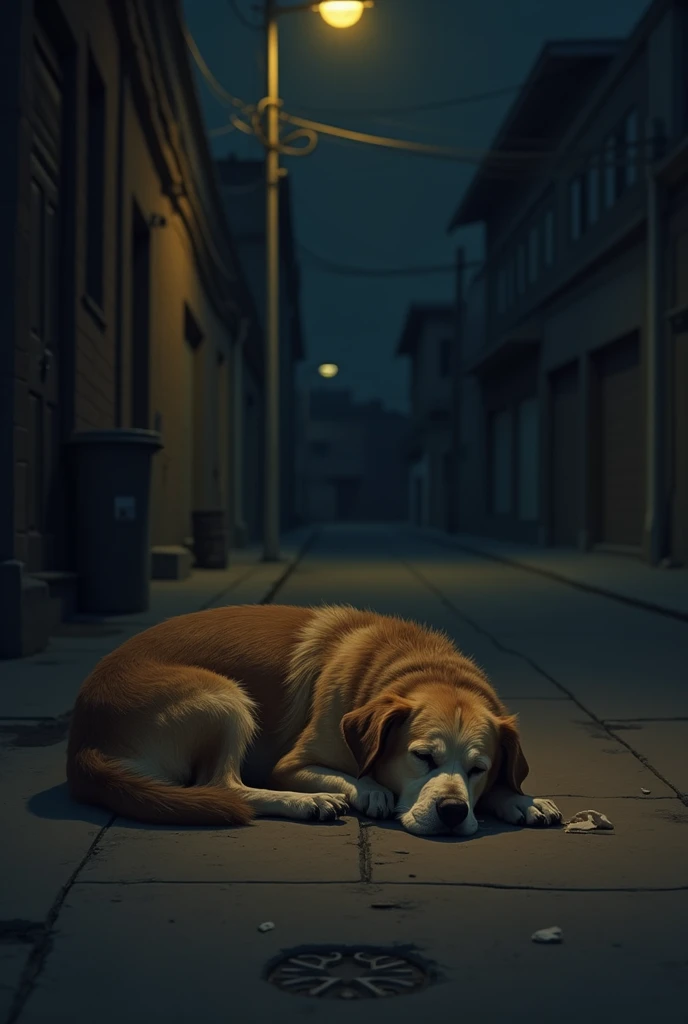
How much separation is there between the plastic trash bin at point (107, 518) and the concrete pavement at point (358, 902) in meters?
5.18

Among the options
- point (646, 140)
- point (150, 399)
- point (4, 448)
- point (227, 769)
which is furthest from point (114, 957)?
point (646, 140)

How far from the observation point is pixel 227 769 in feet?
13.5

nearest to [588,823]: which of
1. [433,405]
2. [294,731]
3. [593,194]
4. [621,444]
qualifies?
[294,731]

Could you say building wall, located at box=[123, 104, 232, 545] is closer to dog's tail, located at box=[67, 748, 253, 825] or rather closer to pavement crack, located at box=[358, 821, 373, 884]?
dog's tail, located at box=[67, 748, 253, 825]

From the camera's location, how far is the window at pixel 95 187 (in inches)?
507

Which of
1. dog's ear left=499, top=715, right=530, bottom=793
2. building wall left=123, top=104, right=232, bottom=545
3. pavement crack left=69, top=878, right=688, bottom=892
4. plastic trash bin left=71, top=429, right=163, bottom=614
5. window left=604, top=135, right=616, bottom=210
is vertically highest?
window left=604, top=135, right=616, bottom=210

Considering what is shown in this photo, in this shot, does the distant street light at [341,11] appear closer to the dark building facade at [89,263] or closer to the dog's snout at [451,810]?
the dark building facade at [89,263]

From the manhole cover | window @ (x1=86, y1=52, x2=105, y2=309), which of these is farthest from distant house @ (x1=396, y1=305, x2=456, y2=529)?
the manhole cover

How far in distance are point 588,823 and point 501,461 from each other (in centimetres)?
3262

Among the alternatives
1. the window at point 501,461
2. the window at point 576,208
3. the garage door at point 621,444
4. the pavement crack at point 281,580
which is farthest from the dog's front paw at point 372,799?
the window at point 501,461

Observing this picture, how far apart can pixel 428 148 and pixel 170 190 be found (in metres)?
6.89

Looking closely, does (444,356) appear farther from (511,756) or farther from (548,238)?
(511,756)

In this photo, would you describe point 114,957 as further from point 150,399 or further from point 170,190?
point 170,190

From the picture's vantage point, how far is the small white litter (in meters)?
2.82
